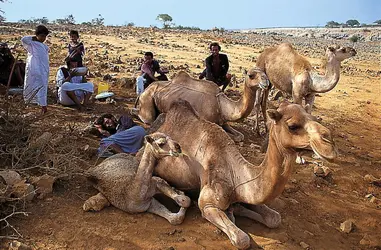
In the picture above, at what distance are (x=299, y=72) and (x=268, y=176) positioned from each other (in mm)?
4695

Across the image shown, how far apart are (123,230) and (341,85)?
524 inches

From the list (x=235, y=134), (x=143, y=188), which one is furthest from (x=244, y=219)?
(x=235, y=134)

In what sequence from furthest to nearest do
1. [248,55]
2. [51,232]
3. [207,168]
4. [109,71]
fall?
[248,55] → [109,71] → [207,168] → [51,232]

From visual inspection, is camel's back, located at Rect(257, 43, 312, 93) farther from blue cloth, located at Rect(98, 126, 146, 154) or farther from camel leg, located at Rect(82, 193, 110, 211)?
camel leg, located at Rect(82, 193, 110, 211)

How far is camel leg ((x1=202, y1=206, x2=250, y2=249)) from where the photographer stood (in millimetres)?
4246

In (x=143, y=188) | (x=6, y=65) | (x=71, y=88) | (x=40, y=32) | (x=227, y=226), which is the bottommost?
(x=227, y=226)

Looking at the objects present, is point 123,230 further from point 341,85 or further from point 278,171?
point 341,85

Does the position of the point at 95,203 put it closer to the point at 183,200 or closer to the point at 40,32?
the point at 183,200

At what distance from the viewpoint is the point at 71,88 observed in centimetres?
874

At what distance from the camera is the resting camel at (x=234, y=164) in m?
3.88

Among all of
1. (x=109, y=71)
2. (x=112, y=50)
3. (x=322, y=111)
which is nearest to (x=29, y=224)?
(x=322, y=111)

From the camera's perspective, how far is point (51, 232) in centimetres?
443

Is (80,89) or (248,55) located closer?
(80,89)

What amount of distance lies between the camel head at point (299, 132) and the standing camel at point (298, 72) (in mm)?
3370
